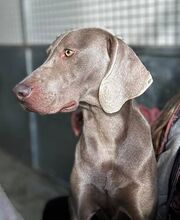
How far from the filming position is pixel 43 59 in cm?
377

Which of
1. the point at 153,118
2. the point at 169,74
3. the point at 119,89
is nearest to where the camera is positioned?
the point at 119,89

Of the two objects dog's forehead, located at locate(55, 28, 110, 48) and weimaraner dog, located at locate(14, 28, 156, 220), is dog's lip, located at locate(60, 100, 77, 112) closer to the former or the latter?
weimaraner dog, located at locate(14, 28, 156, 220)

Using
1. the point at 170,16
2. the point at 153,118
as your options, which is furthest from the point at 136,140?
the point at 170,16

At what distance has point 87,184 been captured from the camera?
1.91m

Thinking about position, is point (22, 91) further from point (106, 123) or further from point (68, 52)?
point (106, 123)

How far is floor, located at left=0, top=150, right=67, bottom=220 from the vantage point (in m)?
3.61

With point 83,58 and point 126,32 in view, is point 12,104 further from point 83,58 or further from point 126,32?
point 83,58

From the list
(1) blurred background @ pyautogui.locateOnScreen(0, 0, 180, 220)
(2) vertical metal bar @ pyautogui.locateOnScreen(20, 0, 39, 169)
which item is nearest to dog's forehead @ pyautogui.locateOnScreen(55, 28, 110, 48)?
(1) blurred background @ pyautogui.locateOnScreen(0, 0, 180, 220)

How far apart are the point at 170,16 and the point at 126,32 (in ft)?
1.42

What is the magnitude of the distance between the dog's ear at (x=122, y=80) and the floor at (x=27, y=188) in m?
1.89

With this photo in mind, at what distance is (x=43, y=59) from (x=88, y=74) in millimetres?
2046

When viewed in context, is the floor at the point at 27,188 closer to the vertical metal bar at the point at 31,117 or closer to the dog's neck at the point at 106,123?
the vertical metal bar at the point at 31,117

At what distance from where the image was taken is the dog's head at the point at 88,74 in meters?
1.70

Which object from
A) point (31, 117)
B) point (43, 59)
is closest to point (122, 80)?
point (43, 59)
